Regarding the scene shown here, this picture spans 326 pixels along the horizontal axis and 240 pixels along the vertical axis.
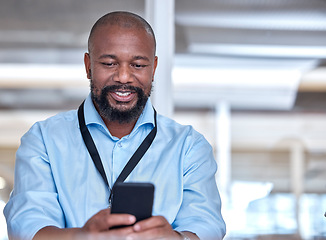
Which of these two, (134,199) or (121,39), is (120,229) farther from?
(121,39)

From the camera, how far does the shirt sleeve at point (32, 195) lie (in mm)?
1641

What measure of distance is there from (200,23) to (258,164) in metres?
0.99

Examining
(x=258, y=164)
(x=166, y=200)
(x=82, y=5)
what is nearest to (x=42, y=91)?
(x=82, y=5)

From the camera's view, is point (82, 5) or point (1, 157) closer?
point (82, 5)

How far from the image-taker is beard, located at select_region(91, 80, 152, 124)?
1867mm

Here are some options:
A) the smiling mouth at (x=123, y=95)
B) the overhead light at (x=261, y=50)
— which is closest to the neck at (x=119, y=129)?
the smiling mouth at (x=123, y=95)

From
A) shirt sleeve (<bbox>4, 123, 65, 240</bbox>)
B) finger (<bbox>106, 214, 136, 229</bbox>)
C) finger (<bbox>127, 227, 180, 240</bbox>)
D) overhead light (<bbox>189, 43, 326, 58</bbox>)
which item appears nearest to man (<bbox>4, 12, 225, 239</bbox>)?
shirt sleeve (<bbox>4, 123, 65, 240</bbox>)

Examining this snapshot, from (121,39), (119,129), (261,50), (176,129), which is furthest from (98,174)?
(261,50)

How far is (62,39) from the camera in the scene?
3.40 meters

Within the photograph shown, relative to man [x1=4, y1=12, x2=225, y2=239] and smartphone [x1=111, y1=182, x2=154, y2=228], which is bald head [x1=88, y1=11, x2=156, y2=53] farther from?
smartphone [x1=111, y1=182, x2=154, y2=228]

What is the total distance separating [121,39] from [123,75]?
132mm

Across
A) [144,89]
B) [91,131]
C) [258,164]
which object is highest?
[144,89]

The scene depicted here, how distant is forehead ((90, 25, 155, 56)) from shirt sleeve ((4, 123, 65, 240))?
365 mm

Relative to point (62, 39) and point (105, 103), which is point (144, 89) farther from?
point (62, 39)
